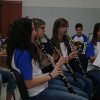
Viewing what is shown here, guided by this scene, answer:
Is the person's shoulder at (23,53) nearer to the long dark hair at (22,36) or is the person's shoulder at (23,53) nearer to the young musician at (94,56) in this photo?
the long dark hair at (22,36)

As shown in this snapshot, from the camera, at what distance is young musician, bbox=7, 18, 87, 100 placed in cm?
208

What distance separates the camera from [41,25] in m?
3.22

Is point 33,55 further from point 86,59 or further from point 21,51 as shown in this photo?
point 86,59

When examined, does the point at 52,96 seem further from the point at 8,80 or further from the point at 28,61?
the point at 8,80

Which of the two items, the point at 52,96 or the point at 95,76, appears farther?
the point at 95,76

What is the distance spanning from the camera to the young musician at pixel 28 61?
2.08m

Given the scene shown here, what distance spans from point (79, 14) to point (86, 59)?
4.52m

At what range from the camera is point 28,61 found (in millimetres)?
2082

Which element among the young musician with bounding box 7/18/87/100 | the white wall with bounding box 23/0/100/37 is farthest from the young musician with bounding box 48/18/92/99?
the white wall with bounding box 23/0/100/37

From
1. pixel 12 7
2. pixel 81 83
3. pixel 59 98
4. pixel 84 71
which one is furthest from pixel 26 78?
pixel 12 7

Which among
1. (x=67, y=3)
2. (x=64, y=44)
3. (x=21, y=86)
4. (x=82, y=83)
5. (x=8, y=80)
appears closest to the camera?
(x=21, y=86)

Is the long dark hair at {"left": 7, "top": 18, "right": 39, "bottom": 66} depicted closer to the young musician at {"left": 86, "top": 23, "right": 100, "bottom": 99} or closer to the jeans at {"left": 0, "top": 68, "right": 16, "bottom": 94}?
the jeans at {"left": 0, "top": 68, "right": 16, "bottom": 94}

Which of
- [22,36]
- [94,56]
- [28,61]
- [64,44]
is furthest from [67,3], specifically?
[28,61]

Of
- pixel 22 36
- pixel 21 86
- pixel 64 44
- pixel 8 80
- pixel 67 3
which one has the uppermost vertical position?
pixel 67 3
